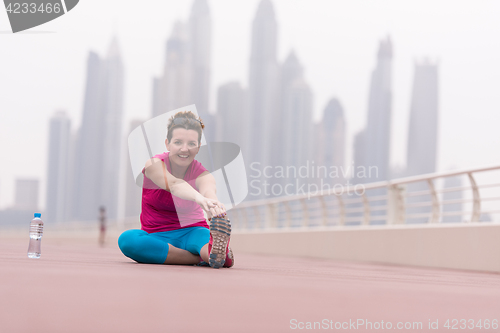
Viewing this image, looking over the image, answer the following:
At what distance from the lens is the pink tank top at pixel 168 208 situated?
367 centimetres

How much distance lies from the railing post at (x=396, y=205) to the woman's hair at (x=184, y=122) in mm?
5040

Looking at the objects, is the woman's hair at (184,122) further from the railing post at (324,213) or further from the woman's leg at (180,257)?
the railing post at (324,213)

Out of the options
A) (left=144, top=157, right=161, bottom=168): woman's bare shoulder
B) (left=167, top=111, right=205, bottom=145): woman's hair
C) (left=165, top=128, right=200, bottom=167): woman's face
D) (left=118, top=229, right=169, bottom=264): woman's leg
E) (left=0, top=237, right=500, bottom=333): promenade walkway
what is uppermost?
(left=167, top=111, right=205, bottom=145): woman's hair

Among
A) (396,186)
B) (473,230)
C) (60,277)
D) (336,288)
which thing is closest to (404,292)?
(336,288)

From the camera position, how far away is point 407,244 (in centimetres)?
734

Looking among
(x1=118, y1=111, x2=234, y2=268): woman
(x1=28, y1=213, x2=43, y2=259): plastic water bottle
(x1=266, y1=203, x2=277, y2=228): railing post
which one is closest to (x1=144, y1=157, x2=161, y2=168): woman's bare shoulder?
(x1=118, y1=111, x2=234, y2=268): woman

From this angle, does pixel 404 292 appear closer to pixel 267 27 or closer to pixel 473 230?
pixel 473 230

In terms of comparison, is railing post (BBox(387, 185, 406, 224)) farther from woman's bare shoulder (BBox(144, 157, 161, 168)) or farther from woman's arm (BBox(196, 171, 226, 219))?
woman's bare shoulder (BBox(144, 157, 161, 168))

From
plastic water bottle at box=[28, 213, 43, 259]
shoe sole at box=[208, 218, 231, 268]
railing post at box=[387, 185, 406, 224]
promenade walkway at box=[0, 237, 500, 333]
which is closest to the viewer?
promenade walkway at box=[0, 237, 500, 333]

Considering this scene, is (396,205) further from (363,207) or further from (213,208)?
(213,208)

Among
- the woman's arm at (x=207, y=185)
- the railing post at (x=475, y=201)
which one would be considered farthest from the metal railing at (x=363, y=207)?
the woman's arm at (x=207, y=185)

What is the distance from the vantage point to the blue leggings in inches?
143

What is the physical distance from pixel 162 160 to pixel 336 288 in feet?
5.50

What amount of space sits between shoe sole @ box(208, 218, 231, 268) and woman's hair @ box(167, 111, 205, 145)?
76 centimetres
